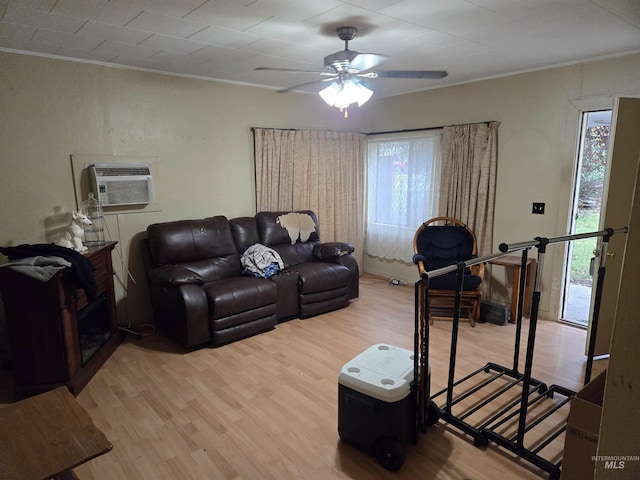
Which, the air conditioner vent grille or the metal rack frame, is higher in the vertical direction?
the air conditioner vent grille

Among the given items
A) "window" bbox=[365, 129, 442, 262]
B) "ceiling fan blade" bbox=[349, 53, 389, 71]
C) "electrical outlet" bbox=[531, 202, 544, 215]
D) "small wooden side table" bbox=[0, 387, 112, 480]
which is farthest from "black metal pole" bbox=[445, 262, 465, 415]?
"window" bbox=[365, 129, 442, 262]

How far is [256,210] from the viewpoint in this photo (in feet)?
15.4

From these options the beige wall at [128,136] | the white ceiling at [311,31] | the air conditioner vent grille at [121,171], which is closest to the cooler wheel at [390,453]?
the white ceiling at [311,31]

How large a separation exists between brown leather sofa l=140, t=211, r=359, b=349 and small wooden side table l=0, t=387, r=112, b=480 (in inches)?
60.7

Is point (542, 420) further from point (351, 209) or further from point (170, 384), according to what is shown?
point (351, 209)

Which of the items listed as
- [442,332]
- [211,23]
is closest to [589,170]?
[442,332]

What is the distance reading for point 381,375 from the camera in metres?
2.06

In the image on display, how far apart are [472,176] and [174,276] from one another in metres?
3.27

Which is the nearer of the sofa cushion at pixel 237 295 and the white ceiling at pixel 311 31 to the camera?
the white ceiling at pixel 311 31

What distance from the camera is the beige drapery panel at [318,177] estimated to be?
15.4ft

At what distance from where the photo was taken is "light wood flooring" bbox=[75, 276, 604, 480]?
200 centimetres

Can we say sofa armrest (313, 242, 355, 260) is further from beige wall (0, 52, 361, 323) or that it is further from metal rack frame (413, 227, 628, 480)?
metal rack frame (413, 227, 628, 480)

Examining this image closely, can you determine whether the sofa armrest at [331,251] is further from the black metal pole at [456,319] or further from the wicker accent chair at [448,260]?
the black metal pole at [456,319]

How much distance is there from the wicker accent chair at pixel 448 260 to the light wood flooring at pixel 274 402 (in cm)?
26
